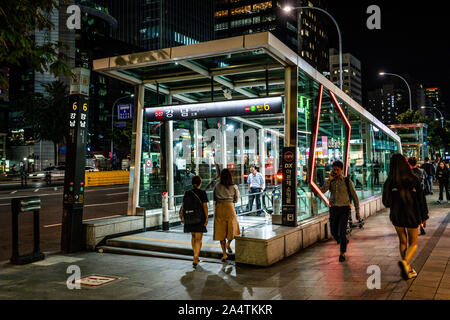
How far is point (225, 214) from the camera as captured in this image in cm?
690

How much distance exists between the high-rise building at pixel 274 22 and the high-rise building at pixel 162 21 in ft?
23.8

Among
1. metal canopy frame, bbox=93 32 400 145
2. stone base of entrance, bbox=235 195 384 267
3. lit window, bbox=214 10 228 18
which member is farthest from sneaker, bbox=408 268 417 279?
lit window, bbox=214 10 228 18

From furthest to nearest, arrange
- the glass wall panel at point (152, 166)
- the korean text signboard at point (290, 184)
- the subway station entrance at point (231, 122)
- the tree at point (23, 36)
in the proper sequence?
the glass wall panel at point (152, 166) < the subway station entrance at point (231, 122) < the korean text signboard at point (290, 184) < the tree at point (23, 36)

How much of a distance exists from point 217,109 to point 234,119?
5805mm

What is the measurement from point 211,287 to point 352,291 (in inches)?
78.2

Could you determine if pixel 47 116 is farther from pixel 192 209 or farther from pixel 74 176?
pixel 192 209

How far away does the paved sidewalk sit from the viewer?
4.99m

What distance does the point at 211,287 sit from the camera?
5.41 m

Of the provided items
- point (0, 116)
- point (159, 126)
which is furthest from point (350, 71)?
point (159, 126)

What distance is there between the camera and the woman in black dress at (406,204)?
17.7ft

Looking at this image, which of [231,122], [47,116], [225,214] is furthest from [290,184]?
[47,116]

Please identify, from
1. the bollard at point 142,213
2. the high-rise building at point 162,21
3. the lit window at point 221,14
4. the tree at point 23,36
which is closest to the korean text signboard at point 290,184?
the bollard at point 142,213

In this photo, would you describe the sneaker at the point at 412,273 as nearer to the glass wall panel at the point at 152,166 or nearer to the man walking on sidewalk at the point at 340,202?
the man walking on sidewalk at the point at 340,202

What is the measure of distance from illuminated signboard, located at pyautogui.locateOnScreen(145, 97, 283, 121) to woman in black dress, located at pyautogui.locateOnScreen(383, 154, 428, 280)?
275cm
